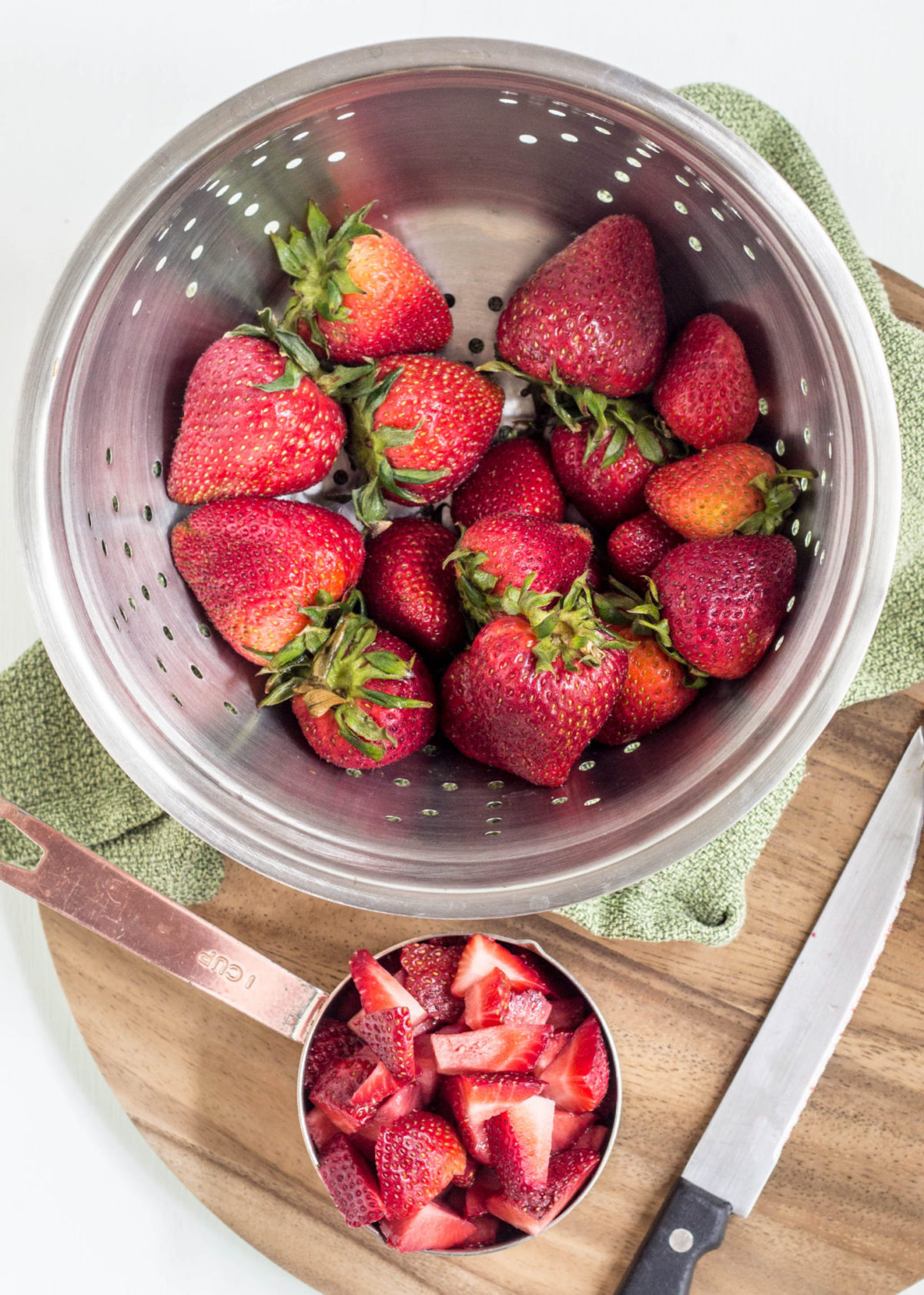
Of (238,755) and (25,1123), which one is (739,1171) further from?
(25,1123)

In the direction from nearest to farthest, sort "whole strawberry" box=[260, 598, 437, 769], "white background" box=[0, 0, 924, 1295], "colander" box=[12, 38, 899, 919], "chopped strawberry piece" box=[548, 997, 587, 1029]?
"colander" box=[12, 38, 899, 919]
"whole strawberry" box=[260, 598, 437, 769]
"chopped strawberry piece" box=[548, 997, 587, 1029]
"white background" box=[0, 0, 924, 1295]

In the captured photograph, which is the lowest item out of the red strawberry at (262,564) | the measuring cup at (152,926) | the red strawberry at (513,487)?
the measuring cup at (152,926)

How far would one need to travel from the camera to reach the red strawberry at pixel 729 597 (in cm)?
74

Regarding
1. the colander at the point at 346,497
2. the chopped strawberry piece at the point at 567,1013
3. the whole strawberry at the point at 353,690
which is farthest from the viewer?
the chopped strawberry piece at the point at 567,1013

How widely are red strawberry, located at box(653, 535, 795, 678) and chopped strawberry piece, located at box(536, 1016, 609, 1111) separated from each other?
1.05 ft

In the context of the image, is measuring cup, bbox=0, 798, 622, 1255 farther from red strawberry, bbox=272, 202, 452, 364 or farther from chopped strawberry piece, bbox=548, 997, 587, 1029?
red strawberry, bbox=272, 202, 452, 364

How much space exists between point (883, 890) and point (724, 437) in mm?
400

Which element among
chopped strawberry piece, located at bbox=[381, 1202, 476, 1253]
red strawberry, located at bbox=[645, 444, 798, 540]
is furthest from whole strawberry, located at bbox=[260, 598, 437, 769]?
chopped strawberry piece, located at bbox=[381, 1202, 476, 1253]

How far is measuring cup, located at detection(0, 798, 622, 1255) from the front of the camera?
32.5 inches

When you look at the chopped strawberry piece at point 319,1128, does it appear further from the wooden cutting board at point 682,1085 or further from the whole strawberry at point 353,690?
the whole strawberry at point 353,690

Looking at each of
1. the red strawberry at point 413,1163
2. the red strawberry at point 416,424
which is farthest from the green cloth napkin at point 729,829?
the red strawberry at point 416,424

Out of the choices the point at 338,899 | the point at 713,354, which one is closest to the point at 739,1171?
the point at 338,899

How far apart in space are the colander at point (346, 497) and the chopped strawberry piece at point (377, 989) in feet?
0.38

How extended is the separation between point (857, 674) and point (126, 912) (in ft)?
2.06
